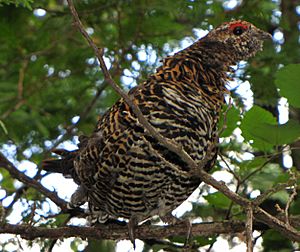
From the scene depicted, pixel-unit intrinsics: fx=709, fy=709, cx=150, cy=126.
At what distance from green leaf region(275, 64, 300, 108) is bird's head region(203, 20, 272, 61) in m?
1.25

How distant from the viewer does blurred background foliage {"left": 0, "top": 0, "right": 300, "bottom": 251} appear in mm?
4695

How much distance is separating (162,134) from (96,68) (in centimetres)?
235

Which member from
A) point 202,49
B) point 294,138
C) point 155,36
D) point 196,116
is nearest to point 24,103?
point 155,36

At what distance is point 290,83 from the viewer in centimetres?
305

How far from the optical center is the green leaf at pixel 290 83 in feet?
9.91

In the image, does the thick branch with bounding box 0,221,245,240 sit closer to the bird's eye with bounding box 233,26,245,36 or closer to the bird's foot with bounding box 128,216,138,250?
the bird's foot with bounding box 128,216,138,250

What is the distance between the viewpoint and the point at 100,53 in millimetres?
2631

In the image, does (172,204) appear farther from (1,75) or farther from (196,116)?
(1,75)

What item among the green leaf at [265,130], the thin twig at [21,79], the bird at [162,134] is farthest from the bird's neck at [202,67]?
the thin twig at [21,79]

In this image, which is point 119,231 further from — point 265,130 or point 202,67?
point 265,130

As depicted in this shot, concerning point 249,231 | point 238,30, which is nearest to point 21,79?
point 238,30

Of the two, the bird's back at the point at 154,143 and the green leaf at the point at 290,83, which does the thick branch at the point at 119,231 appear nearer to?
the bird's back at the point at 154,143

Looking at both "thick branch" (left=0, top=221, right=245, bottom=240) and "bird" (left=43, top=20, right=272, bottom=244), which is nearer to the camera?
"thick branch" (left=0, top=221, right=245, bottom=240)

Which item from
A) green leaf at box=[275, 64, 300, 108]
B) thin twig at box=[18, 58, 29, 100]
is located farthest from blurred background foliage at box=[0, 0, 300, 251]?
green leaf at box=[275, 64, 300, 108]
